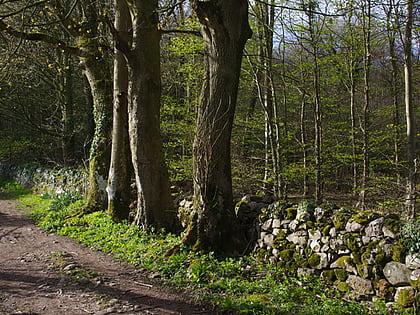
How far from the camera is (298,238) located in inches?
208

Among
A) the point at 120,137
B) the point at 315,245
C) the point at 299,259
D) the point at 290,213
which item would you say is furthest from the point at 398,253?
the point at 120,137

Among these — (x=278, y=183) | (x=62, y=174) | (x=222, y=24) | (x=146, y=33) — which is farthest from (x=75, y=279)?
(x=62, y=174)

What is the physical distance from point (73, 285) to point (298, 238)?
3501 mm

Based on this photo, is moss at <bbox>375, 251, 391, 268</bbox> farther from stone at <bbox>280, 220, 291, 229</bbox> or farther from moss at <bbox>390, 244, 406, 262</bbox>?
stone at <bbox>280, 220, 291, 229</bbox>

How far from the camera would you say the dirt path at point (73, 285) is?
4.20m

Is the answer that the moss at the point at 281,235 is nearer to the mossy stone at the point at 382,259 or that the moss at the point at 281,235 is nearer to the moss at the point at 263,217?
the moss at the point at 263,217

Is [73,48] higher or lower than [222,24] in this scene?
higher

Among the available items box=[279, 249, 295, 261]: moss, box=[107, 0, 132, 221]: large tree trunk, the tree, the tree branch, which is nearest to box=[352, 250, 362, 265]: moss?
box=[279, 249, 295, 261]: moss

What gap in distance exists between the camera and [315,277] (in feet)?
15.9

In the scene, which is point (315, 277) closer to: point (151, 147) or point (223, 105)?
point (223, 105)

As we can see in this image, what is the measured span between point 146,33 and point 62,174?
7.85m

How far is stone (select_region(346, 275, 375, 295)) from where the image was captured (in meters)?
4.16

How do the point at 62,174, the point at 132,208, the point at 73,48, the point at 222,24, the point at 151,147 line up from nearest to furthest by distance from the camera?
the point at 222,24
the point at 151,147
the point at 132,208
the point at 73,48
the point at 62,174

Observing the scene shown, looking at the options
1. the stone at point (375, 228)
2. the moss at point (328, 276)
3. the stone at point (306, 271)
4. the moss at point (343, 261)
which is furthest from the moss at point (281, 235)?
the stone at point (375, 228)
